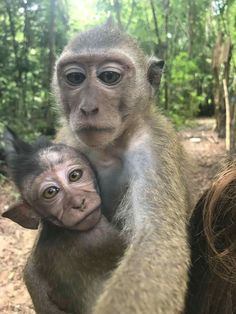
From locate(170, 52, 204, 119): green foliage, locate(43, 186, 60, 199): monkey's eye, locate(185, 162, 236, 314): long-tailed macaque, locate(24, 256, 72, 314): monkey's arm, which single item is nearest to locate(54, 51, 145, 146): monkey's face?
locate(43, 186, 60, 199): monkey's eye

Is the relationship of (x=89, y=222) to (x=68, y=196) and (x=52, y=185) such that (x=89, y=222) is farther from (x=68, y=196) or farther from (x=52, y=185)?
(x=52, y=185)

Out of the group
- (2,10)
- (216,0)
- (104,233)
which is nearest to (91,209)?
(104,233)

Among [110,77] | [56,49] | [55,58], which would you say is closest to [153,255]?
[110,77]

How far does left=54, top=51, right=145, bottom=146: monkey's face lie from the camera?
297 cm

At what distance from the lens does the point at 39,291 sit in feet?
9.83

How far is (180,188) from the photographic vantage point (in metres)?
2.78

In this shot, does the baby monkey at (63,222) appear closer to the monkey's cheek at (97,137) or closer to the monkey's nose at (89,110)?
the monkey's cheek at (97,137)

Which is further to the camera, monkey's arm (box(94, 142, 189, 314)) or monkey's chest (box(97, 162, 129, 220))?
monkey's chest (box(97, 162, 129, 220))

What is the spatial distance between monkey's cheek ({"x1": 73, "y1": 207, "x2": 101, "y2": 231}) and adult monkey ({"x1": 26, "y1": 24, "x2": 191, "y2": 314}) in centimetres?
15

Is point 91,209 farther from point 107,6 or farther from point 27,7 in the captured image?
point 107,6

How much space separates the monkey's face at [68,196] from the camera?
8.93 ft

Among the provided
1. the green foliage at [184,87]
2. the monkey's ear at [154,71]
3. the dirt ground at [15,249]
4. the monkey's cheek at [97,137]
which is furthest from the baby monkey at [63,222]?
the green foliage at [184,87]

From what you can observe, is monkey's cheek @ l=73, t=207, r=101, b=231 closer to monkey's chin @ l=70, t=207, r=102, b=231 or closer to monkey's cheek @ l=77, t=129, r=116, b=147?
monkey's chin @ l=70, t=207, r=102, b=231

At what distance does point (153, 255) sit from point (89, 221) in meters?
0.44
